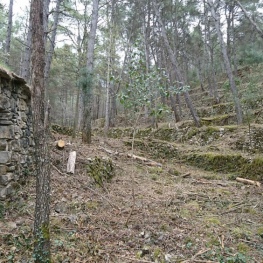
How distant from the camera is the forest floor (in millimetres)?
3230

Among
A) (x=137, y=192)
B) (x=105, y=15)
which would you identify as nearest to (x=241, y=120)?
(x=137, y=192)

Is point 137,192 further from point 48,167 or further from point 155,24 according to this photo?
point 155,24

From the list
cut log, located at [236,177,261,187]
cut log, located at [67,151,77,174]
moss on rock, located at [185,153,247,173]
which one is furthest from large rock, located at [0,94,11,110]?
moss on rock, located at [185,153,247,173]

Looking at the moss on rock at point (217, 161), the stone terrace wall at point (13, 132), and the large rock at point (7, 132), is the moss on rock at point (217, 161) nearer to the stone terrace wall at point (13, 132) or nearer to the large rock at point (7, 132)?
the stone terrace wall at point (13, 132)

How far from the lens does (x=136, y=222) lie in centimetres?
417

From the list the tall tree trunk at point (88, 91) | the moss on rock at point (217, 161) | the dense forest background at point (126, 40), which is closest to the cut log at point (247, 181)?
the moss on rock at point (217, 161)

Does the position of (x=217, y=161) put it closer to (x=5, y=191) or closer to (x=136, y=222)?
(x=136, y=222)

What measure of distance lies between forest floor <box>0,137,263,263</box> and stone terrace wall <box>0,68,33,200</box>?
307 millimetres

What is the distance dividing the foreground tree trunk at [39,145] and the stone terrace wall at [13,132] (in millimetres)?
1312

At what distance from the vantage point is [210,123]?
12047mm

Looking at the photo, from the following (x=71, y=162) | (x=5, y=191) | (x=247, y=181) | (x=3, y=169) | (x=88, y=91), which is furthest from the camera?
(x=88, y=91)

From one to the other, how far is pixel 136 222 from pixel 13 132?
107 inches

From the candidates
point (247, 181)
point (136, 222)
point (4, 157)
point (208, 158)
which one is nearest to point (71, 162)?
point (4, 157)

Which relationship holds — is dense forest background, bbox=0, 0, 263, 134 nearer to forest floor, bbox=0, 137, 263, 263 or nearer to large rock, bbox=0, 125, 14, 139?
forest floor, bbox=0, 137, 263, 263
